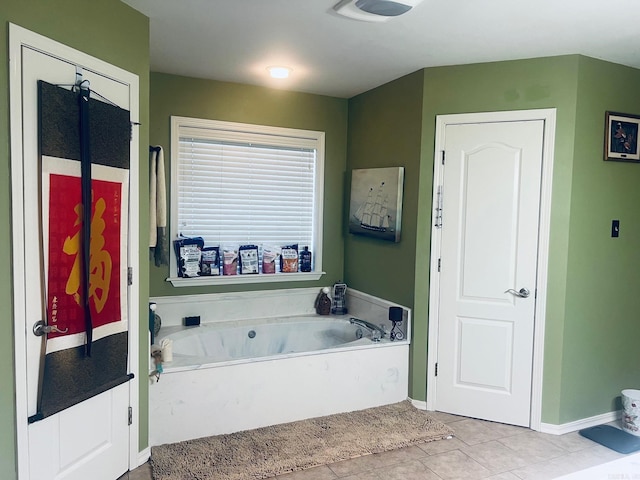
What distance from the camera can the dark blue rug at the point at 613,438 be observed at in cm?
291

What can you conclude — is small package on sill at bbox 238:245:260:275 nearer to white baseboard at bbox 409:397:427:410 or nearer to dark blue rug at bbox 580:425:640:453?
white baseboard at bbox 409:397:427:410

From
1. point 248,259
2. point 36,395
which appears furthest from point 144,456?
point 248,259

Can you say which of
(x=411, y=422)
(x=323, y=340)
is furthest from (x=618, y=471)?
(x=323, y=340)

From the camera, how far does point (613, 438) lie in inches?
119

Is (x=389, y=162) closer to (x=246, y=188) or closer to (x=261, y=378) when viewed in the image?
(x=246, y=188)

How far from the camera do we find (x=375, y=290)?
157 inches

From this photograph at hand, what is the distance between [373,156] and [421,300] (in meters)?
1.33

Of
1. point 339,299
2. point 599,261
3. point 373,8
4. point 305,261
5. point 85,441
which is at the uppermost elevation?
point 373,8

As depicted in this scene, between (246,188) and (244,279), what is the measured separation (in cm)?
79

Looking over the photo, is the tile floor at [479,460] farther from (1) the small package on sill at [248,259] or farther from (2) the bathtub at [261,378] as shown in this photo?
(1) the small package on sill at [248,259]

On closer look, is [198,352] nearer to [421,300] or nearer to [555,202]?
[421,300]

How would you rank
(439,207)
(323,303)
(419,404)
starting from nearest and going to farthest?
(439,207)
(419,404)
(323,303)

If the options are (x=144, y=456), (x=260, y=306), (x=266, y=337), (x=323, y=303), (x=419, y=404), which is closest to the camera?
(x=144, y=456)

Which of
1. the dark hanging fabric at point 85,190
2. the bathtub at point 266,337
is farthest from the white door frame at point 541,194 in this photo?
the dark hanging fabric at point 85,190
